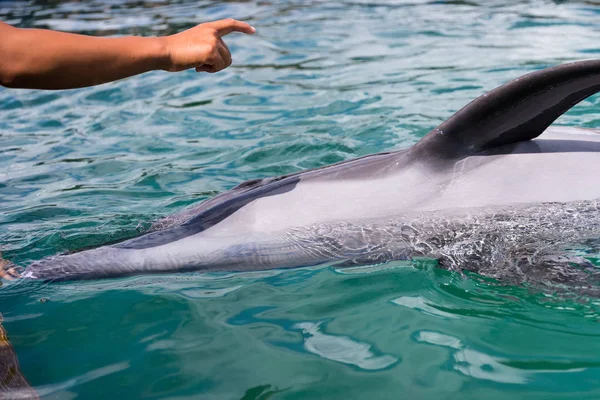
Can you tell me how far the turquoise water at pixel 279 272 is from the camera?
116 inches

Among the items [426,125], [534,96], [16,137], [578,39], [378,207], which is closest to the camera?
[534,96]

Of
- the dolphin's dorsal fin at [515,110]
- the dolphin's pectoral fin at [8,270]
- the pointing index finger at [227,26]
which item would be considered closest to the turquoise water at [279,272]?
the dolphin's pectoral fin at [8,270]

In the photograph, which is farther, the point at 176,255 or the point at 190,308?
the point at 176,255

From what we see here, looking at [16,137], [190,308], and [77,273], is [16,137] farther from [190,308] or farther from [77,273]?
[190,308]

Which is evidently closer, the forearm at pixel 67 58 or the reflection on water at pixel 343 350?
the reflection on water at pixel 343 350

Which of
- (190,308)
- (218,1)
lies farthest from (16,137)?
(218,1)

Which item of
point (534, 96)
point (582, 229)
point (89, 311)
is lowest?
point (89, 311)

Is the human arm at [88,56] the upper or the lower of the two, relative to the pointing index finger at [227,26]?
lower

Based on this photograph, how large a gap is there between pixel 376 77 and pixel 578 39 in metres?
2.95

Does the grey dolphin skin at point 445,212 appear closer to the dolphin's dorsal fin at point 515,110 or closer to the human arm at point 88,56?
the dolphin's dorsal fin at point 515,110

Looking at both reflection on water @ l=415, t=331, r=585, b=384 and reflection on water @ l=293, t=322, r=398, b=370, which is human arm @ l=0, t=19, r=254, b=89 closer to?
reflection on water @ l=293, t=322, r=398, b=370

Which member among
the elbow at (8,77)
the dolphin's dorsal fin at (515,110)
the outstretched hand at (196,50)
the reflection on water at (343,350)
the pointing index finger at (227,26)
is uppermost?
the pointing index finger at (227,26)

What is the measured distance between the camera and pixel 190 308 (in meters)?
3.60

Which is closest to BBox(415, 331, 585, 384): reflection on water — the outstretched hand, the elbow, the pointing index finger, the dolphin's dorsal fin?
the dolphin's dorsal fin
